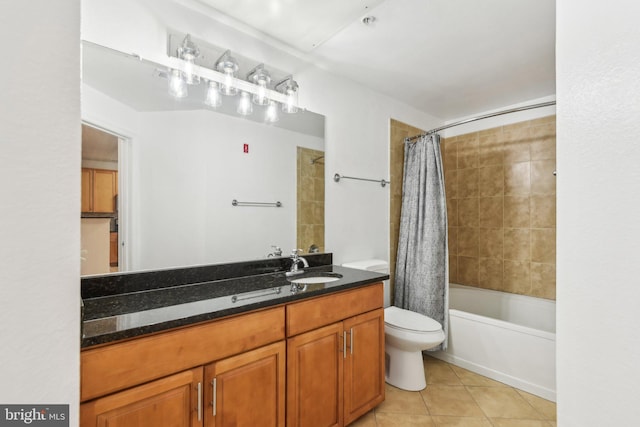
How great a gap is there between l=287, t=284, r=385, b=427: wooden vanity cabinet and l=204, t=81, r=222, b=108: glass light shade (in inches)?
49.6

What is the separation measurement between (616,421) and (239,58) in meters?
2.18

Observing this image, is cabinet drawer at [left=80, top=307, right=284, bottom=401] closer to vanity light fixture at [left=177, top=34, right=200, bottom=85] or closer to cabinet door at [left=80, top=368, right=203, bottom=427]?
cabinet door at [left=80, top=368, right=203, bottom=427]

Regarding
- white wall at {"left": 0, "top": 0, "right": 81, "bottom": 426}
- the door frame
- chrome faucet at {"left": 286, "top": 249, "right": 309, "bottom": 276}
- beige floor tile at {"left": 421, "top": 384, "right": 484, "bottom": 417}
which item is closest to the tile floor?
beige floor tile at {"left": 421, "top": 384, "right": 484, "bottom": 417}

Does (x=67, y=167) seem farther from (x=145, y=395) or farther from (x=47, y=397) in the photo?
(x=145, y=395)

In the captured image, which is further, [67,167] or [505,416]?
[505,416]

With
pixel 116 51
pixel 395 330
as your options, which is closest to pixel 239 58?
pixel 116 51

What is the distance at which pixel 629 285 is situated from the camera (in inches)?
20.0

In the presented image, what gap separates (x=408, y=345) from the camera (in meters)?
2.04

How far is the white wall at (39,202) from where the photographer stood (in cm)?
37

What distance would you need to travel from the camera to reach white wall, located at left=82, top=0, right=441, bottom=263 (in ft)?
4.59

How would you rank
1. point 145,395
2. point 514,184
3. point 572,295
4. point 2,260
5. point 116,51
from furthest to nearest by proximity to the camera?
1. point 514,184
2. point 116,51
3. point 145,395
4. point 572,295
5. point 2,260

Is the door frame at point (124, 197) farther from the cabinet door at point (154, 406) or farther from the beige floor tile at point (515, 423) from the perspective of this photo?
the beige floor tile at point (515, 423)

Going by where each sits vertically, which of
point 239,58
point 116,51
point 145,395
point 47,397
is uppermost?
point 239,58

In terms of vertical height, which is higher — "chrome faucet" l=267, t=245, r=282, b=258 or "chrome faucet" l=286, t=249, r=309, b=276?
"chrome faucet" l=267, t=245, r=282, b=258
